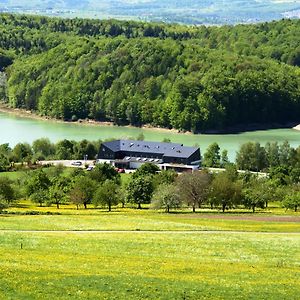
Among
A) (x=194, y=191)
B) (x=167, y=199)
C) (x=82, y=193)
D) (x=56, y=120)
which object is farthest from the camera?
(x=56, y=120)

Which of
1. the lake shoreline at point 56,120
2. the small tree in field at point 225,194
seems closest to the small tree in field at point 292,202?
the small tree in field at point 225,194

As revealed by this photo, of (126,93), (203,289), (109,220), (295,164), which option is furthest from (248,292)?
(126,93)

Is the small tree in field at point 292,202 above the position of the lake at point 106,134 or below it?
below

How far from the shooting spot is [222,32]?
12469 centimetres

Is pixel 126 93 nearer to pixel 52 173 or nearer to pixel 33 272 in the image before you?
pixel 52 173

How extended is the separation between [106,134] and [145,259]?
61423 millimetres

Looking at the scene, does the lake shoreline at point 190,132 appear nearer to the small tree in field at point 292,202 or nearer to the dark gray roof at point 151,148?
the dark gray roof at point 151,148

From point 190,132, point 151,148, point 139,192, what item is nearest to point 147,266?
point 139,192

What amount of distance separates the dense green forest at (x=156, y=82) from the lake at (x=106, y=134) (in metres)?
3.62

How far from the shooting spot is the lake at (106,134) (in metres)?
71.1

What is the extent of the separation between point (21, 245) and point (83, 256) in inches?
61.1

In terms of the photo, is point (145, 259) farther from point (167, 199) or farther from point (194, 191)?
point (194, 191)

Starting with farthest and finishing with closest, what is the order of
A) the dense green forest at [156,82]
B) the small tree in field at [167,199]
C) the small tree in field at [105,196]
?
the dense green forest at [156,82]
the small tree in field at [105,196]
the small tree in field at [167,199]

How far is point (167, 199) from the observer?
31875 mm
